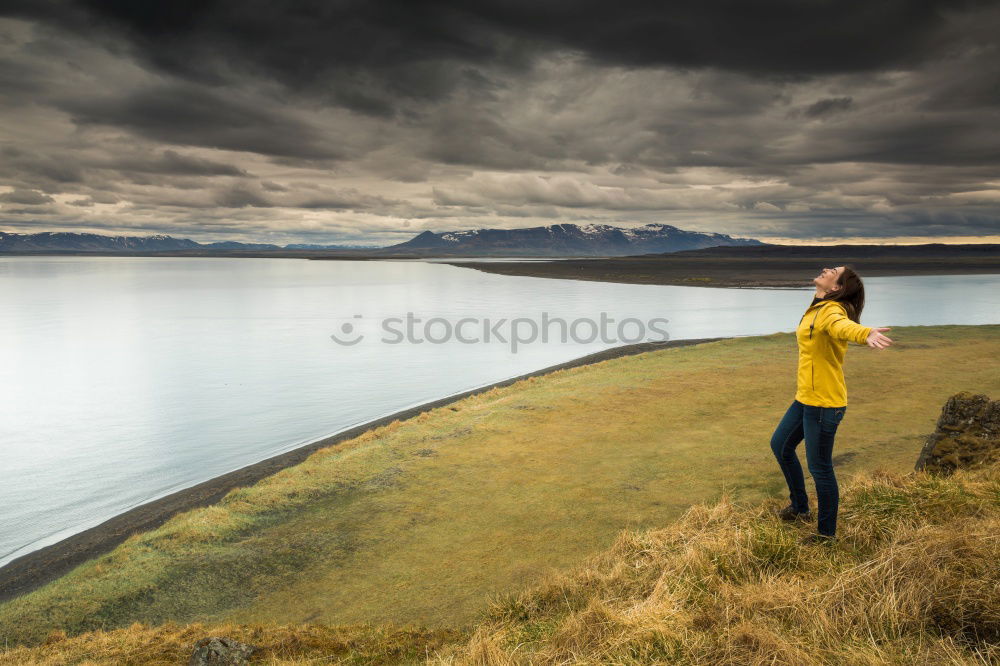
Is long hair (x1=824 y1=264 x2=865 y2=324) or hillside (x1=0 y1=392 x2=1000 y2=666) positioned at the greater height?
long hair (x1=824 y1=264 x2=865 y2=324)

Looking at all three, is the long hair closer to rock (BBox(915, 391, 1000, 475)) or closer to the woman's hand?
the woman's hand

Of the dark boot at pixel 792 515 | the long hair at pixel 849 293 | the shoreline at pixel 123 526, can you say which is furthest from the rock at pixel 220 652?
the shoreline at pixel 123 526

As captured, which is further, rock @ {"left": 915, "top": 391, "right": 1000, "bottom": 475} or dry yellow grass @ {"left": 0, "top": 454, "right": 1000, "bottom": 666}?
rock @ {"left": 915, "top": 391, "right": 1000, "bottom": 475}

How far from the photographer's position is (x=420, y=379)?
30.0 metres

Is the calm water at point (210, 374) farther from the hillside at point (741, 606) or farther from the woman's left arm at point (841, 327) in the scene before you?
the woman's left arm at point (841, 327)

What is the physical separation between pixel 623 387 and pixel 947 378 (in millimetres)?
9454

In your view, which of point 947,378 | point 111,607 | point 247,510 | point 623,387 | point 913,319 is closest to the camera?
point 111,607

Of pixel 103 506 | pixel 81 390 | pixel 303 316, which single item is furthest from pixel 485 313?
pixel 103 506

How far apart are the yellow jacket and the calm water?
14.4 metres

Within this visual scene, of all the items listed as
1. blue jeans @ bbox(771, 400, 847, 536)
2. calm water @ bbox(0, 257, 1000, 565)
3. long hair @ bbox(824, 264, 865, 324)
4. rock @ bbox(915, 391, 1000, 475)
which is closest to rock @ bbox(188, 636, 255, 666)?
blue jeans @ bbox(771, 400, 847, 536)

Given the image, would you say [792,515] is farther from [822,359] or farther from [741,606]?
[741,606]

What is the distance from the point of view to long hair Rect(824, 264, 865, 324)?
5352 mm

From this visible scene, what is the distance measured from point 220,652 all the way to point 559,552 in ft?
14.3

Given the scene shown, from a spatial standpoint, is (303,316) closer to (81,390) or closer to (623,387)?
(81,390)
